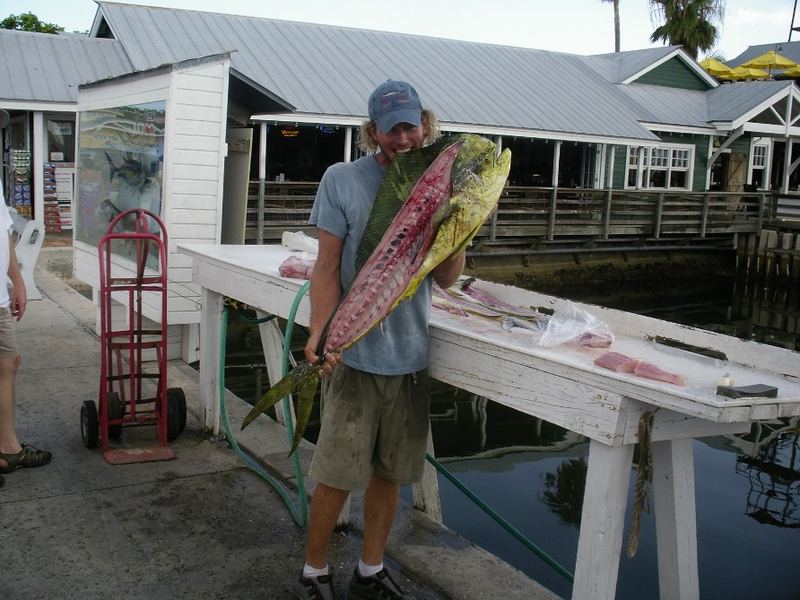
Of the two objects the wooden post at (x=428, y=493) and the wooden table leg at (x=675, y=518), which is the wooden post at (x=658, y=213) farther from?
the wooden table leg at (x=675, y=518)

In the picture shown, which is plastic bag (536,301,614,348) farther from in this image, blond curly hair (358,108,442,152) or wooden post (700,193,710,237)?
wooden post (700,193,710,237)

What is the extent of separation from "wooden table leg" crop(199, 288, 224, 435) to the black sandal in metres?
1.01

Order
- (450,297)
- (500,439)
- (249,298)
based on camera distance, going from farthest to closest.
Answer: (500,439), (249,298), (450,297)

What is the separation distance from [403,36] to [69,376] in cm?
2048

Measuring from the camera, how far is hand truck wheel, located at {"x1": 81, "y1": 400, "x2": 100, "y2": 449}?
5141 millimetres

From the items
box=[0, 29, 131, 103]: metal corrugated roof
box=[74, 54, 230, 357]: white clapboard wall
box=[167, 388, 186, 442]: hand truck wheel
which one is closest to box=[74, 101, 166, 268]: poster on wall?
box=[74, 54, 230, 357]: white clapboard wall

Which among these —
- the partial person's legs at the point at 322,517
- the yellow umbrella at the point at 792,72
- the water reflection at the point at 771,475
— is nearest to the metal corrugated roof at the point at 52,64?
the water reflection at the point at 771,475

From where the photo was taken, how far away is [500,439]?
385 inches

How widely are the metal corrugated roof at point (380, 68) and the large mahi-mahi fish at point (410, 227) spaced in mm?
16079

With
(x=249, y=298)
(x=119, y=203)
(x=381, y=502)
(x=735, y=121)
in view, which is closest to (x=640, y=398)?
(x=381, y=502)

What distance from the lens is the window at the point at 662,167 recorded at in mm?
28719

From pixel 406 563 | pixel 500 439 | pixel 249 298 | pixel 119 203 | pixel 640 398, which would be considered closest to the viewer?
pixel 640 398

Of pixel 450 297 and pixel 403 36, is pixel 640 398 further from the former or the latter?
pixel 403 36

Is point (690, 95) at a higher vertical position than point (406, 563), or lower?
higher
